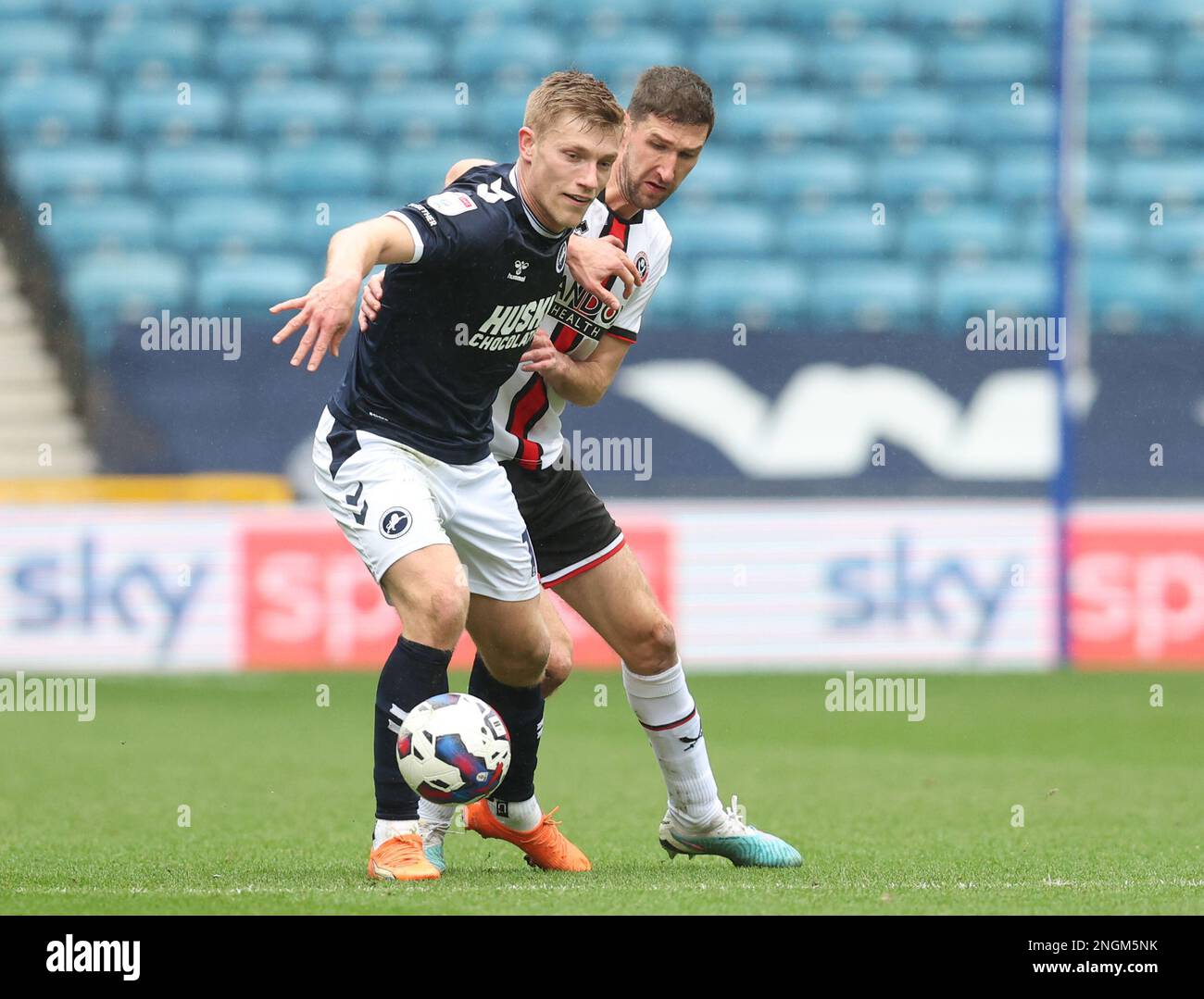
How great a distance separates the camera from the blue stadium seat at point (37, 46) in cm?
1391

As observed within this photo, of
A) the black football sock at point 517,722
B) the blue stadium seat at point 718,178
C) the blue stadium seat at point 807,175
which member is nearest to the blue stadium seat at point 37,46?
the blue stadium seat at point 718,178

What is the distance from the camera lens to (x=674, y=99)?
16.1 ft

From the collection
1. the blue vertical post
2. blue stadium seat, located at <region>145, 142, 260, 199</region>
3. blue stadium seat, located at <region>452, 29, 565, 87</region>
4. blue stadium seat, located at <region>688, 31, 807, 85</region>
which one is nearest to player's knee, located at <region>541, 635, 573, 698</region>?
the blue vertical post

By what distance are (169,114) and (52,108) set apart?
87 cm

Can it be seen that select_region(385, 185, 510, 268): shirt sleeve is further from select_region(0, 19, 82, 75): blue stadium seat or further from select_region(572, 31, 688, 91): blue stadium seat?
select_region(0, 19, 82, 75): blue stadium seat

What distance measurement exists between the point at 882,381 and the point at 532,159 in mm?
7657

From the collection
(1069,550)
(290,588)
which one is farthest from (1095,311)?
(290,588)

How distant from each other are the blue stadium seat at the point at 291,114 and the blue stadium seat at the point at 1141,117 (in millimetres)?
6088

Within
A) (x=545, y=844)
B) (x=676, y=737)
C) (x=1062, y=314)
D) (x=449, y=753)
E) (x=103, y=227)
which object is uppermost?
(x=103, y=227)

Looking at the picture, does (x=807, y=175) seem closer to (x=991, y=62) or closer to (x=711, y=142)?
(x=711, y=142)

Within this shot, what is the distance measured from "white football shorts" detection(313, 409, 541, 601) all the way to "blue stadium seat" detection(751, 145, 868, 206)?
964 cm

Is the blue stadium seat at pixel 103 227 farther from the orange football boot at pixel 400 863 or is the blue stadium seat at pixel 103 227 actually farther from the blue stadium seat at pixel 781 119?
the orange football boot at pixel 400 863

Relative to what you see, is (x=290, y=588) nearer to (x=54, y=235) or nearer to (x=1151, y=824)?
(x=54, y=235)

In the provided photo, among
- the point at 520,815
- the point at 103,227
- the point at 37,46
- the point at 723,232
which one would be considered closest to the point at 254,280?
the point at 103,227
